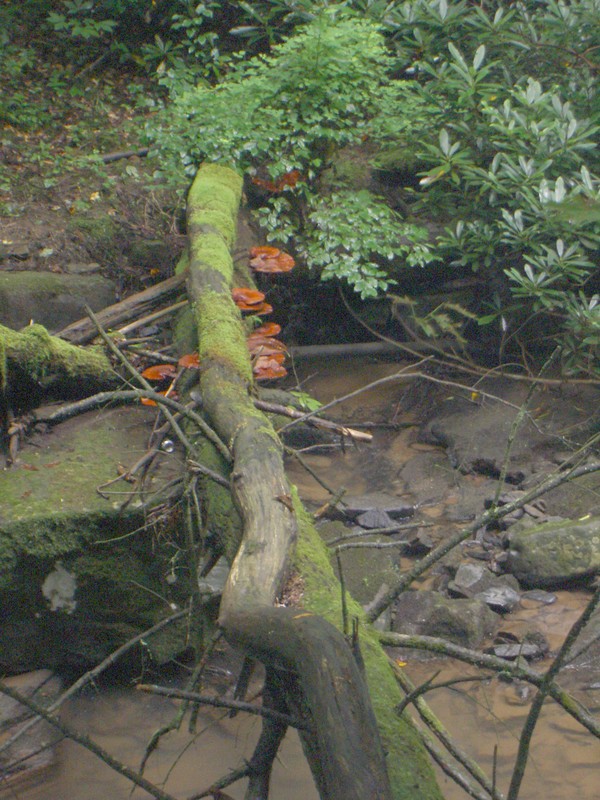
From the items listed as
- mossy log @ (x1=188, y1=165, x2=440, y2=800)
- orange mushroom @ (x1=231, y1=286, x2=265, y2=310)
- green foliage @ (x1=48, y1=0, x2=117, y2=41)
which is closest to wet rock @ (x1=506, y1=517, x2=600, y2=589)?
mossy log @ (x1=188, y1=165, x2=440, y2=800)

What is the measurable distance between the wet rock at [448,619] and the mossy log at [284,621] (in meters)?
1.41

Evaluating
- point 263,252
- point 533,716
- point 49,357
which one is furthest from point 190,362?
point 533,716

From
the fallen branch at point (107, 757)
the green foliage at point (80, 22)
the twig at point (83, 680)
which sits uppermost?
the green foliage at point (80, 22)

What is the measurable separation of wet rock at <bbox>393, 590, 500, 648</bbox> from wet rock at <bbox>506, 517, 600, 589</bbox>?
40 cm

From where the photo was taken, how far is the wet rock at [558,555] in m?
4.25

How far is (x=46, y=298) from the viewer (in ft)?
15.5

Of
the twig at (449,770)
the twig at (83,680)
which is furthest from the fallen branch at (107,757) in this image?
the twig at (449,770)

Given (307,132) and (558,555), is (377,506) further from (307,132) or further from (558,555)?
(307,132)

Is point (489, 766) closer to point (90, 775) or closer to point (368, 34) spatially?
point (90, 775)

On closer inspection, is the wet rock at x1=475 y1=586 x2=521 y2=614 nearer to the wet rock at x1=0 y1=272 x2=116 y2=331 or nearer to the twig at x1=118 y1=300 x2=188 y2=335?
the twig at x1=118 y1=300 x2=188 y2=335

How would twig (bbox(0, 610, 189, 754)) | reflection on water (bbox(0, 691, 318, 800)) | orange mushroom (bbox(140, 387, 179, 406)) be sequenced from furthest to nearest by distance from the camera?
1. orange mushroom (bbox(140, 387, 179, 406))
2. reflection on water (bbox(0, 691, 318, 800))
3. twig (bbox(0, 610, 189, 754))

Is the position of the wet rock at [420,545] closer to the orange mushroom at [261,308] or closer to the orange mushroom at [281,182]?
the orange mushroom at [261,308]

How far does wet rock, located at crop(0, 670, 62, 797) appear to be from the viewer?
336 cm

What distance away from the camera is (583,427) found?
541cm
